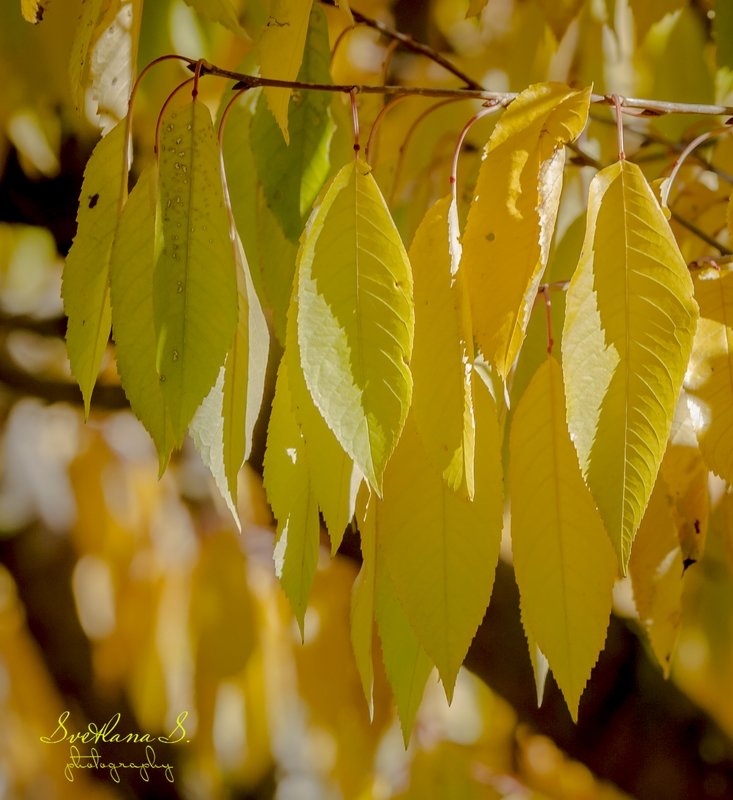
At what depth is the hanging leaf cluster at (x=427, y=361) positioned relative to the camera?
335mm

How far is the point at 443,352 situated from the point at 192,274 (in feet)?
0.36

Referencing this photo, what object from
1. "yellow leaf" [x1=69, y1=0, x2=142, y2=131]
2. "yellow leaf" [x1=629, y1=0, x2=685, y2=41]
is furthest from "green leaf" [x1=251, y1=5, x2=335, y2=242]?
"yellow leaf" [x1=629, y1=0, x2=685, y2=41]

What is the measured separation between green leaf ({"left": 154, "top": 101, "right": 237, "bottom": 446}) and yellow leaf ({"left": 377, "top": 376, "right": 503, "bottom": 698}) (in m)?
0.09

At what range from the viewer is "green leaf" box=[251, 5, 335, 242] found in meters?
0.53

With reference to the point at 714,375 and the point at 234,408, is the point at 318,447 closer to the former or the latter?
the point at 234,408

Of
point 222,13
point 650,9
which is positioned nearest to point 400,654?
point 222,13

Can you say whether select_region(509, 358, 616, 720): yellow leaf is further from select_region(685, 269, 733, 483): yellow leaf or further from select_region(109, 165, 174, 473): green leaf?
select_region(109, 165, 174, 473): green leaf

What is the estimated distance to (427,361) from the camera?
0.36m

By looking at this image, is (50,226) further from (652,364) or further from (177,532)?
(652,364)

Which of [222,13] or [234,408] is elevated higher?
[222,13]

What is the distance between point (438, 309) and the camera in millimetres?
362

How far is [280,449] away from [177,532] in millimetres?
854

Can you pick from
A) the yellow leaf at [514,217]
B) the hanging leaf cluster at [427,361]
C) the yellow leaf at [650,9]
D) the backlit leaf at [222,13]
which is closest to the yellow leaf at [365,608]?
the hanging leaf cluster at [427,361]

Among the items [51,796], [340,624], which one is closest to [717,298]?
[340,624]
